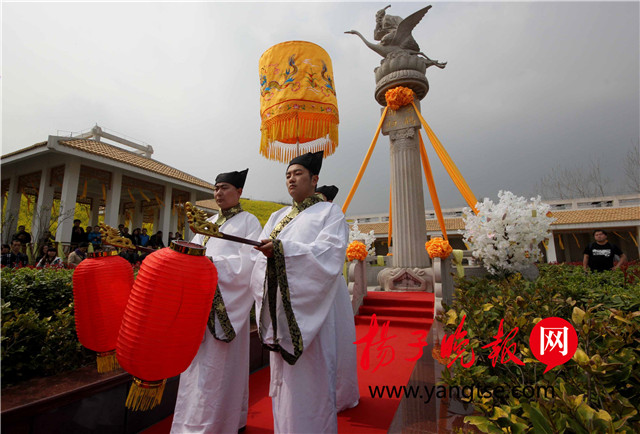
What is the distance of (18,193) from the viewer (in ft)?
34.8

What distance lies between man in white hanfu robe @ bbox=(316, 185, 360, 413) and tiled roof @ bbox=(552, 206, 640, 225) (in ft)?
55.8

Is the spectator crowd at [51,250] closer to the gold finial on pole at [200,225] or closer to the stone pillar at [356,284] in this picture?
the stone pillar at [356,284]

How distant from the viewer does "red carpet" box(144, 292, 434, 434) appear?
239 centimetres

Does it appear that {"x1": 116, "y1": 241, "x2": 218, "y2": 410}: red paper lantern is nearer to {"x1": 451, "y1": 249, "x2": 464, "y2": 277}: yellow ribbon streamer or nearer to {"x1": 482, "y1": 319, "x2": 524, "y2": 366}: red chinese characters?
{"x1": 482, "y1": 319, "x2": 524, "y2": 366}: red chinese characters

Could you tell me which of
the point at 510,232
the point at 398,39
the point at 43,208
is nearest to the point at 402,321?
the point at 510,232

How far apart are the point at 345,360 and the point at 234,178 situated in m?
1.83

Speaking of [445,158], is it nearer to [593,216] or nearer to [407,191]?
[407,191]

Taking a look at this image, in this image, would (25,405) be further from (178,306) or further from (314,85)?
(314,85)

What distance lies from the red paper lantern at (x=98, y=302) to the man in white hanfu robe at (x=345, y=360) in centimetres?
156

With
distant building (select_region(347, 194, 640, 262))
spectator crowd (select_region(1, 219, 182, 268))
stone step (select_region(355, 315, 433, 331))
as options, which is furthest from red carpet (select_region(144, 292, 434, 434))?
distant building (select_region(347, 194, 640, 262))

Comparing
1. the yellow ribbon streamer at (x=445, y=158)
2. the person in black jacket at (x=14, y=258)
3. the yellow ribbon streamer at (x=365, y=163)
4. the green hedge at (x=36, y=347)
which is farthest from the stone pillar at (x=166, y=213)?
the green hedge at (x=36, y=347)

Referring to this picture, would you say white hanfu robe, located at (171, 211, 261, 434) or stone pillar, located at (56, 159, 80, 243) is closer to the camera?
white hanfu robe, located at (171, 211, 261, 434)

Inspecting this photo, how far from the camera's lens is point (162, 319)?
4.26ft

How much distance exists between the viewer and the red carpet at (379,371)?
2389 millimetres
